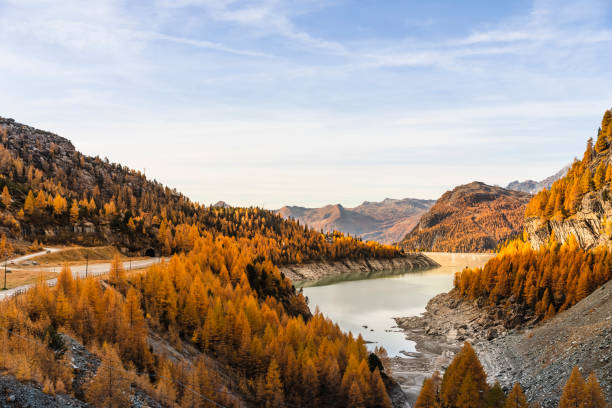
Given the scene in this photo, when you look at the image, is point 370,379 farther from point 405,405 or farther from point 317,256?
point 317,256

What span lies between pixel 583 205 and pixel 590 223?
4685mm

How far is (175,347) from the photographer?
31.9 m

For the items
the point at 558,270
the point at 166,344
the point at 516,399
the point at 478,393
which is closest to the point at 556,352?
the point at 478,393

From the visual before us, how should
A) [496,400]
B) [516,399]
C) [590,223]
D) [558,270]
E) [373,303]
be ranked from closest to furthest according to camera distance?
[516,399]
[496,400]
[558,270]
[590,223]
[373,303]

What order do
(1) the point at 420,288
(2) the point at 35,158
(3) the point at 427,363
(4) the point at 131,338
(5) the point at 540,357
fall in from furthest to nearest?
(2) the point at 35,158, (1) the point at 420,288, (3) the point at 427,363, (5) the point at 540,357, (4) the point at 131,338

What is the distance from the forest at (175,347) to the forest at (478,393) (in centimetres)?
497

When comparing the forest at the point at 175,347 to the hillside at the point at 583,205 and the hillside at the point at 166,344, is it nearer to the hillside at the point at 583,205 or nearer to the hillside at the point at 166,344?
the hillside at the point at 166,344

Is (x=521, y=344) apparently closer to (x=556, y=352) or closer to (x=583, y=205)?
(x=556, y=352)

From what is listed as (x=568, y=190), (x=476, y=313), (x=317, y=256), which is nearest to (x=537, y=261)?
(x=476, y=313)

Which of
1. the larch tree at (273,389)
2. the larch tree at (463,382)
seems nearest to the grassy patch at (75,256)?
the larch tree at (273,389)

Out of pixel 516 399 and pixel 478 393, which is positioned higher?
pixel 516 399

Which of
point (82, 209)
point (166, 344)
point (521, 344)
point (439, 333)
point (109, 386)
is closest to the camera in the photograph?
point (109, 386)

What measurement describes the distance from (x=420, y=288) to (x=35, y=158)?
6545 inches

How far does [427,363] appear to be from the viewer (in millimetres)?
58469
